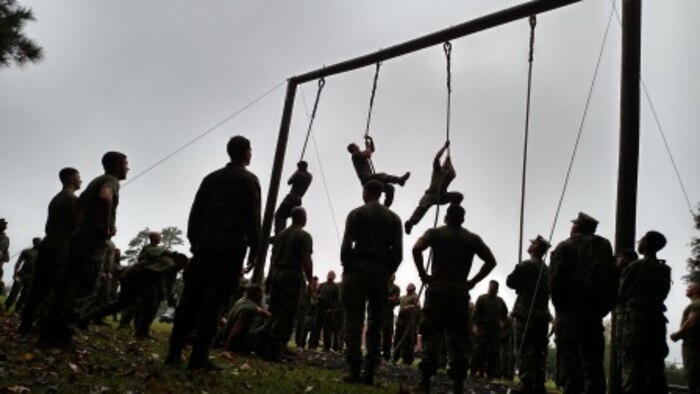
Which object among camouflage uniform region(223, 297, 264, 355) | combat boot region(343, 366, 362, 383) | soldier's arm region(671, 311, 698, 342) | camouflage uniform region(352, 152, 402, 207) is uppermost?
camouflage uniform region(352, 152, 402, 207)

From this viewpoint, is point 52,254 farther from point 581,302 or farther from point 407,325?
point 407,325

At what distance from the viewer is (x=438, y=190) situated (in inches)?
483

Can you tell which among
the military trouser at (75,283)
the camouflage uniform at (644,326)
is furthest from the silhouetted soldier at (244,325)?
the camouflage uniform at (644,326)

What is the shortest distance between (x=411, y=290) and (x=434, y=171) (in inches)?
244

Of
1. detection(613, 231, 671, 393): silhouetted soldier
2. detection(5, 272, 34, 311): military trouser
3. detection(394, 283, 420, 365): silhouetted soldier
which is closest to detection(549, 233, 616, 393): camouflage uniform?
detection(613, 231, 671, 393): silhouetted soldier

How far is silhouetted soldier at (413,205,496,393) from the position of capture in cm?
674

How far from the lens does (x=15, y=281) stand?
1670cm

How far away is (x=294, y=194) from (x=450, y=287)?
733cm

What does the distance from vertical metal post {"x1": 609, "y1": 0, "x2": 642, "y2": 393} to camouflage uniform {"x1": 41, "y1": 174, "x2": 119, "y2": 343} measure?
21.9ft

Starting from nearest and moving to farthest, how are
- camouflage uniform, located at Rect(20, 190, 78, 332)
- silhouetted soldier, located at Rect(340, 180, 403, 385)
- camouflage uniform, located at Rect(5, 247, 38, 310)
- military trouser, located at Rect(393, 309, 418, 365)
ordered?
silhouetted soldier, located at Rect(340, 180, 403, 385), camouflage uniform, located at Rect(20, 190, 78, 332), camouflage uniform, located at Rect(5, 247, 38, 310), military trouser, located at Rect(393, 309, 418, 365)

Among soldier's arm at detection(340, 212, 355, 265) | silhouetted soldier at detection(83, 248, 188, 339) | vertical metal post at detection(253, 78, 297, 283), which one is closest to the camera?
soldier's arm at detection(340, 212, 355, 265)

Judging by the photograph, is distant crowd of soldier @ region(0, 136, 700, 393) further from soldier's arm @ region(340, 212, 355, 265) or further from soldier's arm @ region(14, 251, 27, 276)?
soldier's arm @ region(14, 251, 27, 276)

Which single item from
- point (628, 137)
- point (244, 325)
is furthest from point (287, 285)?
point (628, 137)

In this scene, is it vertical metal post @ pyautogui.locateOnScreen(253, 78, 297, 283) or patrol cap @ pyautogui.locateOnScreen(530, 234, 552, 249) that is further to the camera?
vertical metal post @ pyautogui.locateOnScreen(253, 78, 297, 283)
